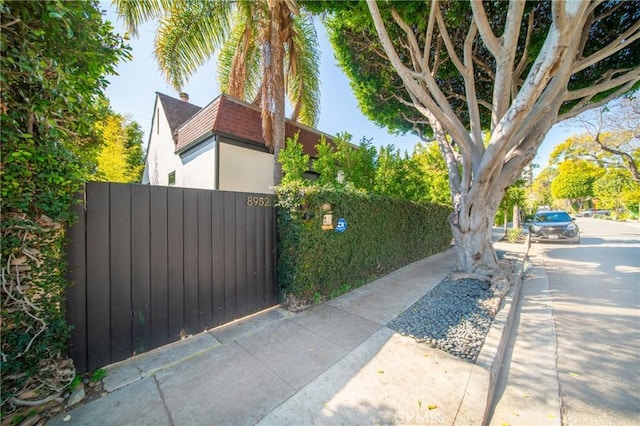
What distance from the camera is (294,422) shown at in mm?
1887

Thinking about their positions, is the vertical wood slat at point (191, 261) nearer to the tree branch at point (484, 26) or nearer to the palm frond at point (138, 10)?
the palm frond at point (138, 10)

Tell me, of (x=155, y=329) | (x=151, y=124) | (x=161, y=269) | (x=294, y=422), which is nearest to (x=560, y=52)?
(x=294, y=422)

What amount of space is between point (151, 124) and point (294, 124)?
7.54 metres

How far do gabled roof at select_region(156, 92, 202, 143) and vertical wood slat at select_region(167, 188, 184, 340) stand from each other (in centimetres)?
664

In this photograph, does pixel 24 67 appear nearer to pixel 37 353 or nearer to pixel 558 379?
pixel 37 353

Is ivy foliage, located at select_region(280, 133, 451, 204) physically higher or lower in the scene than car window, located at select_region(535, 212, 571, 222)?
higher

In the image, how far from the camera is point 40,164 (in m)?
1.92

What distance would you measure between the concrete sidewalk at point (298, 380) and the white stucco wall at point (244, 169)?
3848 millimetres

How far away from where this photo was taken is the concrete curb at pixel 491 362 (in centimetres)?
209

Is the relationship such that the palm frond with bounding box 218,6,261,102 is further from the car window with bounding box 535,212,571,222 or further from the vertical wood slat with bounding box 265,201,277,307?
the car window with bounding box 535,212,571,222

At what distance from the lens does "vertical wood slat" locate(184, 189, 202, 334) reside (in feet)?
10.1

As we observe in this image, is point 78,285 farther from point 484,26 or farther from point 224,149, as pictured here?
point 484,26

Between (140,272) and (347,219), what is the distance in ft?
11.3

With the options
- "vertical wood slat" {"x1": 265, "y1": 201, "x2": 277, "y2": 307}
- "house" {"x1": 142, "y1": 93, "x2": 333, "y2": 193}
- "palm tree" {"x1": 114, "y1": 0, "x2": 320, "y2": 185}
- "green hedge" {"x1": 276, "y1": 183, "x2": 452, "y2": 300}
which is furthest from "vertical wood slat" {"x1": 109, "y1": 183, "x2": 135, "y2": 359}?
"palm tree" {"x1": 114, "y1": 0, "x2": 320, "y2": 185}
